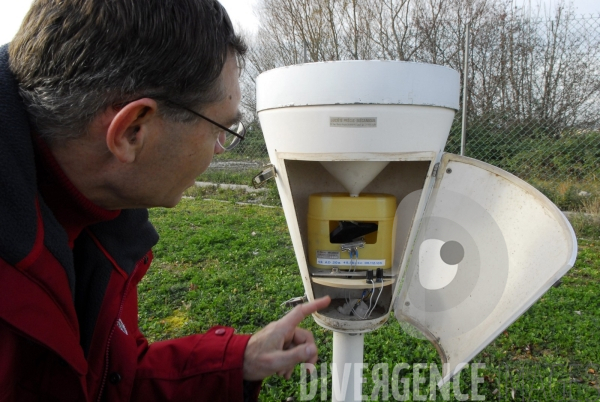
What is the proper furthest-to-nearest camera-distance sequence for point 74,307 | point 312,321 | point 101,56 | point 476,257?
point 312,321 < point 476,257 < point 74,307 < point 101,56

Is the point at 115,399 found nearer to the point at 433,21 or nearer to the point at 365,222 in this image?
the point at 365,222

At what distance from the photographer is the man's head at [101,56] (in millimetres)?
955

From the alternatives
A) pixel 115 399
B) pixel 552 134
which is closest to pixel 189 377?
pixel 115 399

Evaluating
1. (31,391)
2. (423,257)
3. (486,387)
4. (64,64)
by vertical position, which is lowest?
(486,387)

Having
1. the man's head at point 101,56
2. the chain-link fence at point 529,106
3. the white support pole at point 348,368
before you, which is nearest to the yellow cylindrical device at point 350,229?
the white support pole at point 348,368

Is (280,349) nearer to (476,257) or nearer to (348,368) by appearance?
(348,368)

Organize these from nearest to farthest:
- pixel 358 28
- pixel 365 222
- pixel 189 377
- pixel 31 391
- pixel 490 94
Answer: pixel 31 391
pixel 189 377
pixel 365 222
pixel 490 94
pixel 358 28

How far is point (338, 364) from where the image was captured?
1.83 meters

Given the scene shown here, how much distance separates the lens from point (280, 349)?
1315mm

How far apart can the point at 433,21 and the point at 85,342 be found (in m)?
6.17

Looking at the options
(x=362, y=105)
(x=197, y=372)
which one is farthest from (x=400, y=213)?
(x=197, y=372)

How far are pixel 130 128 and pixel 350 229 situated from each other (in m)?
0.86

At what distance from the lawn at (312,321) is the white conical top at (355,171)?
1.29 m

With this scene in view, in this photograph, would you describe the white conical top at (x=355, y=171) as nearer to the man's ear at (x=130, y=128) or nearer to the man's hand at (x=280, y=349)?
the man's hand at (x=280, y=349)
